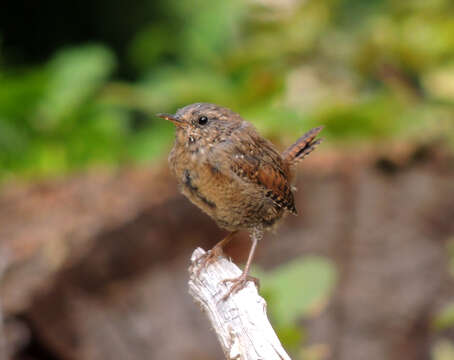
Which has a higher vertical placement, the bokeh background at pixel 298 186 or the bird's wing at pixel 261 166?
the bokeh background at pixel 298 186

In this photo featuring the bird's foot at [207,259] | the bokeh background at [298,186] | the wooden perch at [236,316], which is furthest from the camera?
the bokeh background at [298,186]

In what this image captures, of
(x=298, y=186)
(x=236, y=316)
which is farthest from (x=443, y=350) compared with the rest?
(x=236, y=316)

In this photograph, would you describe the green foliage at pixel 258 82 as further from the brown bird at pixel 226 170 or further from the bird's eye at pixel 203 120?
the bird's eye at pixel 203 120

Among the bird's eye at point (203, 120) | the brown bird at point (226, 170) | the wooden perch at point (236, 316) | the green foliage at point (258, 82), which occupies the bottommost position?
the wooden perch at point (236, 316)

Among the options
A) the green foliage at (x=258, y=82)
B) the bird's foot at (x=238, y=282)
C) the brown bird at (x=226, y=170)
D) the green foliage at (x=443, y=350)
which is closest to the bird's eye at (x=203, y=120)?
the brown bird at (x=226, y=170)

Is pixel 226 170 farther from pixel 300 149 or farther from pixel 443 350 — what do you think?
pixel 443 350

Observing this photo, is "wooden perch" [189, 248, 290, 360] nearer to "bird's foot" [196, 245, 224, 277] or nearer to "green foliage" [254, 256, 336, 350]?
→ "bird's foot" [196, 245, 224, 277]
